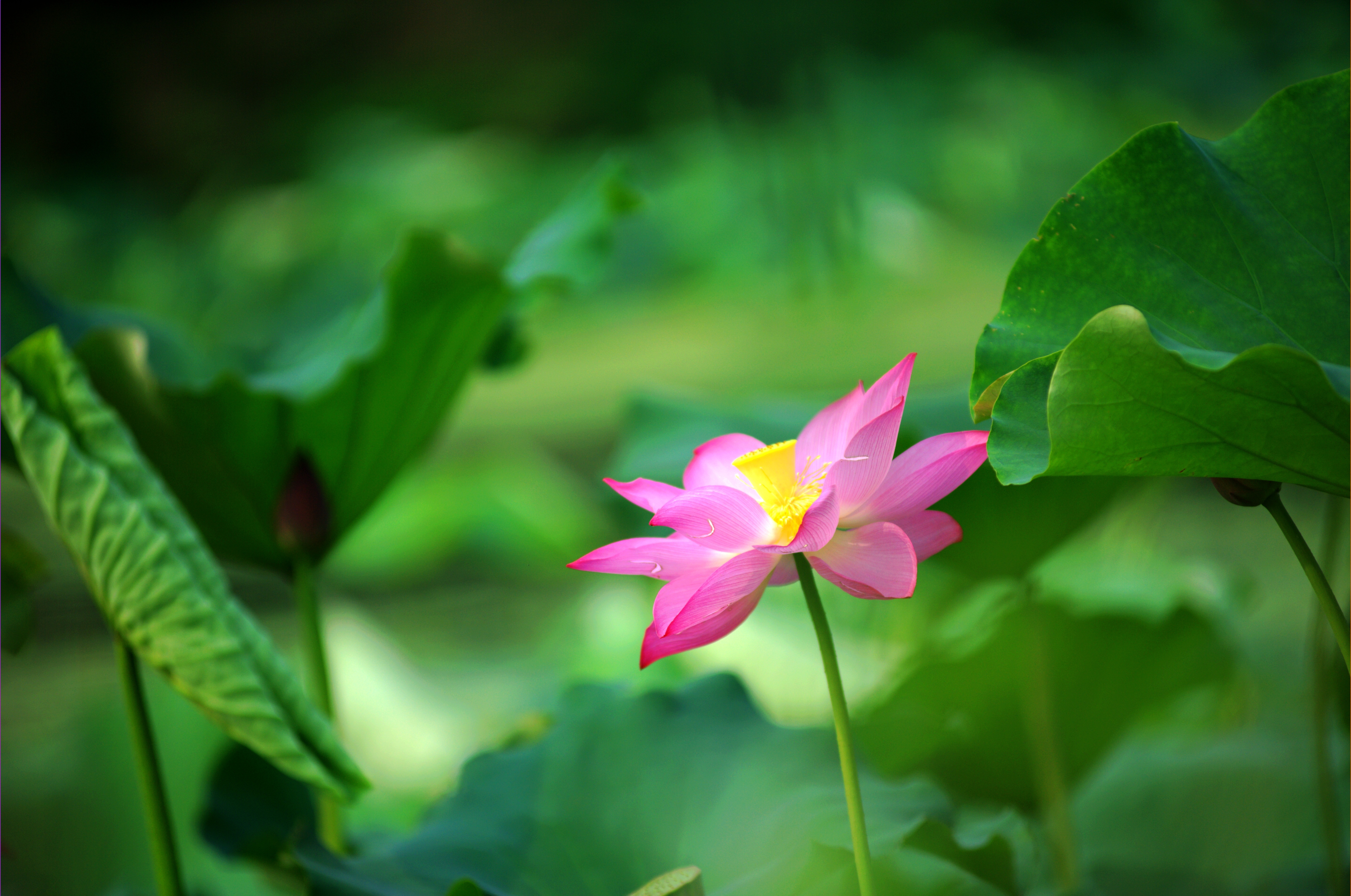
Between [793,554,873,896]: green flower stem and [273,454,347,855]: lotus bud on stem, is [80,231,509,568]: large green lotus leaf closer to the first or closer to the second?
[273,454,347,855]: lotus bud on stem

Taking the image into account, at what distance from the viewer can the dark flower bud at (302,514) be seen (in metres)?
0.33

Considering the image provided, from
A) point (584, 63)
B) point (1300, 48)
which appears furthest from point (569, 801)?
point (584, 63)

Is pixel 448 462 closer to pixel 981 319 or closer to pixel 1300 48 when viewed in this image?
pixel 981 319

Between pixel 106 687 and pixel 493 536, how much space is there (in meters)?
0.87

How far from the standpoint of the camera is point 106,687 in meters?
0.90

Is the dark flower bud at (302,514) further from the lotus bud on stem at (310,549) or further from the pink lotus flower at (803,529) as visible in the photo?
the pink lotus flower at (803,529)

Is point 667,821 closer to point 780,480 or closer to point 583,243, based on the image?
point 780,480

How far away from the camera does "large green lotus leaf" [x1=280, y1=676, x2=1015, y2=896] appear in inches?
8.9

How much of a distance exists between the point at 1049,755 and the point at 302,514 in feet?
0.84

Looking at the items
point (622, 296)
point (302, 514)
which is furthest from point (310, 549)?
point (622, 296)

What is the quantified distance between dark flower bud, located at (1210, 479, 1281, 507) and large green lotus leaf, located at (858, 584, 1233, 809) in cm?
15

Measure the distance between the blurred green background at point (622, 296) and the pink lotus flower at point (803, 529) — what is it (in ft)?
0.38

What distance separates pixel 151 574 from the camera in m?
0.22

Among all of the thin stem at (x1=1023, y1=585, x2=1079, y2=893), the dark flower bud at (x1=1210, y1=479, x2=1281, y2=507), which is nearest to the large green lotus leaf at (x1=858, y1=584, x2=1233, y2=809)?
the thin stem at (x1=1023, y1=585, x2=1079, y2=893)
